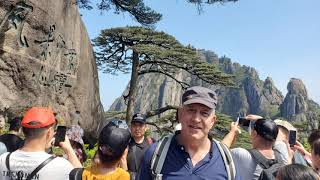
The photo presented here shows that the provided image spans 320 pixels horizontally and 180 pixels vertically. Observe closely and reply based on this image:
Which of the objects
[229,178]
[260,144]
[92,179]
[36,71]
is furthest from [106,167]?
[36,71]

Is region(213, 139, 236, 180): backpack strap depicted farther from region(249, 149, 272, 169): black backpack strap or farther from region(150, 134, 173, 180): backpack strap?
region(249, 149, 272, 169): black backpack strap

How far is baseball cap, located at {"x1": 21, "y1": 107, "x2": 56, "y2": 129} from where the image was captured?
2.14m

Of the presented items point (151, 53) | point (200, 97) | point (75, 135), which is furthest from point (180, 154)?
point (151, 53)

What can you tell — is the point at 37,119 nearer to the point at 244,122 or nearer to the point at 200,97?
the point at 200,97

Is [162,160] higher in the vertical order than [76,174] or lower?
higher

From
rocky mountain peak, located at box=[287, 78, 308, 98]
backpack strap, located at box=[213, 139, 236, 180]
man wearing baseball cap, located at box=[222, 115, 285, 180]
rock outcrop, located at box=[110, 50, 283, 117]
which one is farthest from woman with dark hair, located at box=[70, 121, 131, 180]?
rocky mountain peak, located at box=[287, 78, 308, 98]

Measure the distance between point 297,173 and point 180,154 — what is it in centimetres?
60

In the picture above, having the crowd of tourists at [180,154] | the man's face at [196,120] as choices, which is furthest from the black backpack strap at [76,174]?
the man's face at [196,120]

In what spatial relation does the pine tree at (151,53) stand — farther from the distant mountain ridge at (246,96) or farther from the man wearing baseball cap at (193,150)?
the distant mountain ridge at (246,96)

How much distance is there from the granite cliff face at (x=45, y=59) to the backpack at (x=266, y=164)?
15.8 ft

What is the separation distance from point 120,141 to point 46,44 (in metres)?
5.47

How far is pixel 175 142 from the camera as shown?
1.79 m

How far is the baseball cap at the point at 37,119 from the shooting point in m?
2.14

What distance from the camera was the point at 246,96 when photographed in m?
85.1
